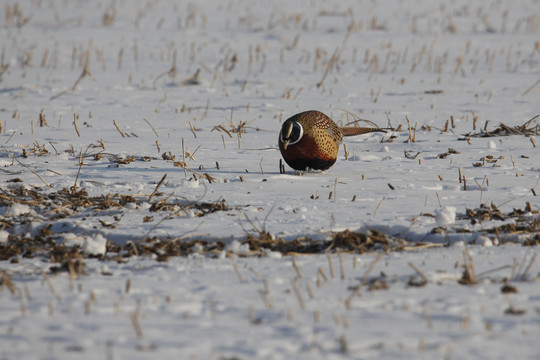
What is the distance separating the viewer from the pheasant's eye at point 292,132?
4984 millimetres

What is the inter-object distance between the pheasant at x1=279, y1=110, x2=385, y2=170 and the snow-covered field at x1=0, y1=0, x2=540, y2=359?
0.16m

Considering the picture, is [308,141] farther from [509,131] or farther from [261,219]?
[509,131]

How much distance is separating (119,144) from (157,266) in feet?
11.3

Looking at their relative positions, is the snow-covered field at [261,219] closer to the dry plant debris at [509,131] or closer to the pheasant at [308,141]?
the dry plant debris at [509,131]

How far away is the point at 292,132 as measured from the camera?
502 centimetres

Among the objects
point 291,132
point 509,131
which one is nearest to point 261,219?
point 291,132

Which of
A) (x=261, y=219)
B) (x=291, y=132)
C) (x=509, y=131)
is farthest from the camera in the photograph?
(x=509, y=131)

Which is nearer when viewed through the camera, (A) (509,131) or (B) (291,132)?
(B) (291,132)

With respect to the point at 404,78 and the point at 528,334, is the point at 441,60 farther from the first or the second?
the point at 528,334

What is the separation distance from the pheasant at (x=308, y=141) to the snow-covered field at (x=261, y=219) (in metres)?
0.16

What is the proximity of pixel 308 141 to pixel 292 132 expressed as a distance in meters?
0.15

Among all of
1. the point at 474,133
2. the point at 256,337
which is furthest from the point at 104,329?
the point at 474,133

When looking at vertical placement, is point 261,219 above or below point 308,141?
below

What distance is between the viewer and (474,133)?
7047 mm
